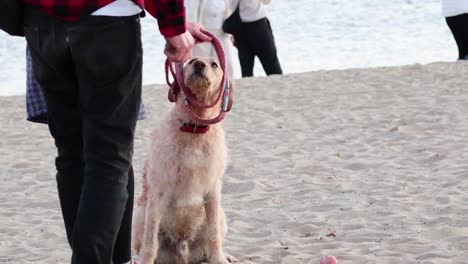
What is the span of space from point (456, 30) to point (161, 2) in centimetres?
884

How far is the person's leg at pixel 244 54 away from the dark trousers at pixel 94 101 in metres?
7.33

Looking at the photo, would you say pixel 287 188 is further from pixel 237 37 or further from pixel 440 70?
pixel 440 70

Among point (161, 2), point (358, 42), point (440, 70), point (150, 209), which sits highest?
point (161, 2)

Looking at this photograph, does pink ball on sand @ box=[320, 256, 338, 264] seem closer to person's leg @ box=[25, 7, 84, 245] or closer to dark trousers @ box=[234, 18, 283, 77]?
person's leg @ box=[25, 7, 84, 245]

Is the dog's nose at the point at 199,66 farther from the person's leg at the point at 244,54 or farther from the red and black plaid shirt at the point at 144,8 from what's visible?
the person's leg at the point at 244,54

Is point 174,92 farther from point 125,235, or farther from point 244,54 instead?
point 244,54

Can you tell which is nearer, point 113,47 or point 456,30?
point 113,47

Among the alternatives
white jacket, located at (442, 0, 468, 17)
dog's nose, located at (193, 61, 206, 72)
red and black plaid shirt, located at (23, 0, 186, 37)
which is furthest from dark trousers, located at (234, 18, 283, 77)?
red and black plaid shirt, located at (23, 0, 186, 37)

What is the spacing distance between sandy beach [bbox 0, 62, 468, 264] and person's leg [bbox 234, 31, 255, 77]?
265 mm

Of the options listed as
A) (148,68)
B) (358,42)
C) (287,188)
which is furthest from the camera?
(358,42)

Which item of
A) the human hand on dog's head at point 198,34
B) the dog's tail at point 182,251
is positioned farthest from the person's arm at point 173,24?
the dog's tail at point 182,251

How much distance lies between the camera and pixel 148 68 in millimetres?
17469

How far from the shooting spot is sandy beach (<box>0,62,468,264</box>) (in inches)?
193

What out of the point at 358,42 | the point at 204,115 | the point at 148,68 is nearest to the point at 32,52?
the point at 204,115
